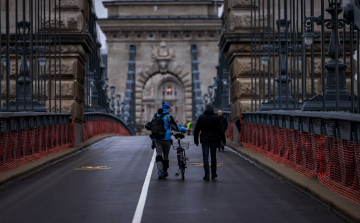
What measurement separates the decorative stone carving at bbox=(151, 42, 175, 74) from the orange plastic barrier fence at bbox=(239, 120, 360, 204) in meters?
45.5

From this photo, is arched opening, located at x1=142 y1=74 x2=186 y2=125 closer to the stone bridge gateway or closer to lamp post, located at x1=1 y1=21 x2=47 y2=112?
the stone bridge gateway

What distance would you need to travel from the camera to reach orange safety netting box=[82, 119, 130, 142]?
30284 millimetres

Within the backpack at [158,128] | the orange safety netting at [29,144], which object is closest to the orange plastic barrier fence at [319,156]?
the backpack at [158,128]

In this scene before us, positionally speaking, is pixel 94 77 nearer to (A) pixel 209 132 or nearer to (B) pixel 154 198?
(A) pixel 209 132

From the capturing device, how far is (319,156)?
12.6 metres

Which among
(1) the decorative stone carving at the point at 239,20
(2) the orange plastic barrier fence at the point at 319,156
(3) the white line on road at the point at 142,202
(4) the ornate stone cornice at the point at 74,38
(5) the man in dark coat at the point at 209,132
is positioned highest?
(1) the decorative stone carving at the point at 239,20

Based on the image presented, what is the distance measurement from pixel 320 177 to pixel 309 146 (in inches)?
52.0

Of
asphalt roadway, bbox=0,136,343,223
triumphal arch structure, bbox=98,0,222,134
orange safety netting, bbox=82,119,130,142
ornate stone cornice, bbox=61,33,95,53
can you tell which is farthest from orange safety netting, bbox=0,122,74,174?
triumphal arch structure, bbox=98,0,222,134

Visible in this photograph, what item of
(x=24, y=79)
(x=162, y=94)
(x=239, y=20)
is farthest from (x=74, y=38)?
(x=162, y=94)

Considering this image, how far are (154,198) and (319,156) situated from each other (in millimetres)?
3536

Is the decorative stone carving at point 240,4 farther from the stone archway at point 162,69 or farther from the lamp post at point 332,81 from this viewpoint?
the stone archway at point 162,69

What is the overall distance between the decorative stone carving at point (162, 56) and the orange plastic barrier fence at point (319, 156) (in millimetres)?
45512

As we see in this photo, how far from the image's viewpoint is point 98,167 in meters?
17.2

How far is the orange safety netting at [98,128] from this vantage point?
30.3 metres
